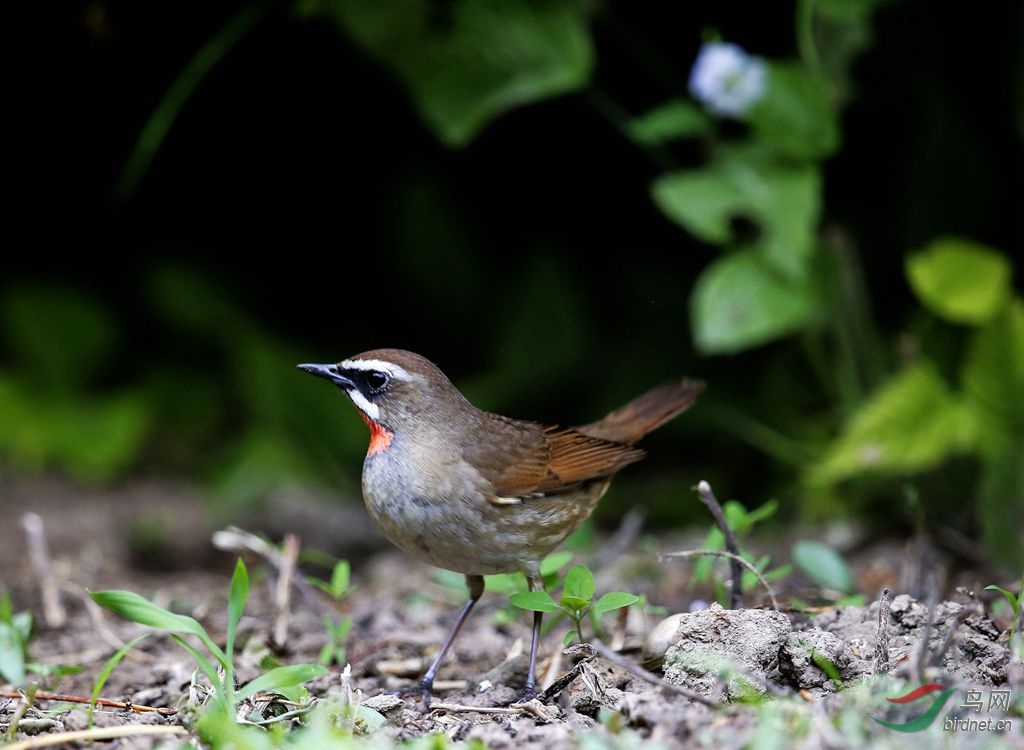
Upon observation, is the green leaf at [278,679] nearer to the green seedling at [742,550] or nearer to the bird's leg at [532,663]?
the bird's leg at [532,663]

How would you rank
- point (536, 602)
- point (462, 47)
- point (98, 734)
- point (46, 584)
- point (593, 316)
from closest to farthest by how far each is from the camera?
point (98, 734) → point (536, 602) → point (46, 584) → point (462, 47) → point (593, 316)

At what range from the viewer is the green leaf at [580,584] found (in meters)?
3.59

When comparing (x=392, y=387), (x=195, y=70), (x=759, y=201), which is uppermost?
(x=195, y=70)

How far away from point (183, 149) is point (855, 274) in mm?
4420

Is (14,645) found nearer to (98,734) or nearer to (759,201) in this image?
(98,734)

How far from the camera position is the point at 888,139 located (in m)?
6.98

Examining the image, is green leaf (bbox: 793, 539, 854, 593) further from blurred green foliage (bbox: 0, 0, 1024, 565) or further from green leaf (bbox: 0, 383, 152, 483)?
green leaf (bbox: 0, 383, 152, 483)

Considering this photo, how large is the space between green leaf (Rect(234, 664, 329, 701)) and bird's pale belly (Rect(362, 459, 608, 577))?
0.79 m

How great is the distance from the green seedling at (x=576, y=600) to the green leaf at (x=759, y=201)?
2722 millimetres

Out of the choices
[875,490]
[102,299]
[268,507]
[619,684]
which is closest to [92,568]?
[268,507]

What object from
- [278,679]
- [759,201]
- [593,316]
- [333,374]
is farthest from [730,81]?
[278,679]

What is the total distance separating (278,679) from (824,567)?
7.02 ft

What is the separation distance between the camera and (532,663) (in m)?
3.93

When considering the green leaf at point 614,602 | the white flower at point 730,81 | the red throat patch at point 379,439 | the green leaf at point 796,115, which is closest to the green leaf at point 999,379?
the green leaf at point 796,115
